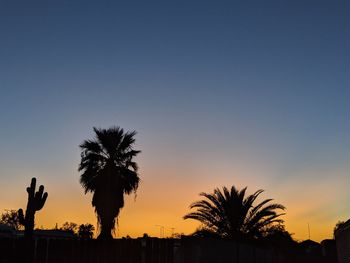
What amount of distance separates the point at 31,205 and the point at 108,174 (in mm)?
13162

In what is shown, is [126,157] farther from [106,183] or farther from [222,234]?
[222,234]

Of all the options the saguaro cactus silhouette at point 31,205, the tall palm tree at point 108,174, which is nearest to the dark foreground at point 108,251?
the saguaro cactus silhouette at point 31,205

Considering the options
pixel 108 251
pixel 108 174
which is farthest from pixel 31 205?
pixel 108 174

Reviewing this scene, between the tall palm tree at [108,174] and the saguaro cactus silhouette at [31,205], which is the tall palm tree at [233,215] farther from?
the saguaro cactus silhouette at [31,205]

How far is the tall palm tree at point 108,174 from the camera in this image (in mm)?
27297

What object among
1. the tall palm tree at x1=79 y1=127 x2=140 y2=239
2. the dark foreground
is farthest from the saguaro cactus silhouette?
the tall palm tree at x1=79 y1=127 x2=140 y2=239

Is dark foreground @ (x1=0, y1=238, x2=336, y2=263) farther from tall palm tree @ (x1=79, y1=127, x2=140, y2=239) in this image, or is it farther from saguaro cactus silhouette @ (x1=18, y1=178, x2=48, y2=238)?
tall palm tree @ (x1=79, y1=127, x2=140, y2=239)

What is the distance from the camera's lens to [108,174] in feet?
91.0

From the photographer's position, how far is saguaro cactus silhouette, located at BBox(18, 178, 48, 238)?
1432 cm

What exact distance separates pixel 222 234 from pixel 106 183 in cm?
940

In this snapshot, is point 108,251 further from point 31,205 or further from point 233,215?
point 233,215

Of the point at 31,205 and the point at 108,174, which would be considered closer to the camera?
the point at 31,205

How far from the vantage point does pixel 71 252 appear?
14180mm

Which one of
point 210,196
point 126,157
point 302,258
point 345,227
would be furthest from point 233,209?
point 345,227
